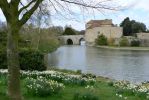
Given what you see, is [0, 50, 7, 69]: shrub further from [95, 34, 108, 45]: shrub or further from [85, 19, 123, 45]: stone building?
[95, 34, 108, 45]: shrub

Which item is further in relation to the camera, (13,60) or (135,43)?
(135,43)

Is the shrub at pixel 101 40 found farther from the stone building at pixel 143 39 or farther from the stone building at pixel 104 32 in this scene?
the stone building at pixel 143 39

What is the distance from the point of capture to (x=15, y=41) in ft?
27.3

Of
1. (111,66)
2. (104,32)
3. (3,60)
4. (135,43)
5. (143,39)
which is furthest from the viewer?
(104,32)

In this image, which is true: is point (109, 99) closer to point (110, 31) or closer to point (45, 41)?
point (45, 41)

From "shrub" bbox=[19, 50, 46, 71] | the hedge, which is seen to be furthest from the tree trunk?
"shrub" bbox=[19, 50, 46, 71]

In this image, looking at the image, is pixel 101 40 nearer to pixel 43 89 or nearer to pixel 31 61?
pixel 31 61

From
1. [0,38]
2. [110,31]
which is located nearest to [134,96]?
[0,38]

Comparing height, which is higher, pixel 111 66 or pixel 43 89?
pixel 43 89

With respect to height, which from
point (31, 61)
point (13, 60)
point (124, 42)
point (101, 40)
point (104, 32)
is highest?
point (104, 32)

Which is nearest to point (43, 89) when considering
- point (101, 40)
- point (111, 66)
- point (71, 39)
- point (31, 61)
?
point (31, 61)

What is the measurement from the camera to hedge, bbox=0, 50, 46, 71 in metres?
19.7

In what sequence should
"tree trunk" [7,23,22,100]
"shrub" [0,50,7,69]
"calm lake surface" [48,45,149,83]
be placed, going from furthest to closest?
"calm lake surface" [48,45,149,83], "shrub" [0,50,7,69], "tree trunk" [7,23,22,100]

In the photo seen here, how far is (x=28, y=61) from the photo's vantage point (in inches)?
778
